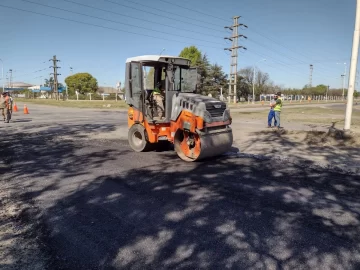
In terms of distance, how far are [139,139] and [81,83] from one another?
90.2 metres

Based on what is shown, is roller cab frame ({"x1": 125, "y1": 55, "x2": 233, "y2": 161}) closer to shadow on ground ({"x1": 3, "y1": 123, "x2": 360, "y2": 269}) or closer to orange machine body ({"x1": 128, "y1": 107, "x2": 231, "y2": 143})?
orange machine body ({"x1": 128, "y1": 107, "x2": 231, "y2": 143})

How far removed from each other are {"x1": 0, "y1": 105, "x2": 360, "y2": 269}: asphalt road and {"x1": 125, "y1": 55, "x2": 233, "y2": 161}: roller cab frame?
1.95 ft

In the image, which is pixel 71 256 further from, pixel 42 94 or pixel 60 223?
pixel 42 94

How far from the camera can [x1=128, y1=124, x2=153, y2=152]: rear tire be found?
8.23 m

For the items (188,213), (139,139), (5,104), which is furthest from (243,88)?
(188,213)

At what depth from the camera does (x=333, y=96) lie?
125 metres

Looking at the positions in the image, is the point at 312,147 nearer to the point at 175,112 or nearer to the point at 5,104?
the point at 175,112

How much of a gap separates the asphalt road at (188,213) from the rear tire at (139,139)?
102 centimetres

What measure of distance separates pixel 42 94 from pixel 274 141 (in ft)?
325

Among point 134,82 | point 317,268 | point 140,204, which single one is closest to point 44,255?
point 140,204

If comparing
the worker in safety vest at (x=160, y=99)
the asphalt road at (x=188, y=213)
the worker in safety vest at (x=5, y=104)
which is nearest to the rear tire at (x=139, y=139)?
the worker in safety vest at (x=160, y=99)

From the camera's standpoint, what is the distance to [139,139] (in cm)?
866

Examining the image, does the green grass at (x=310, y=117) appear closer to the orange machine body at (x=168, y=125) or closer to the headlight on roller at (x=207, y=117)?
the headlight on roller at (x=207, y=117)

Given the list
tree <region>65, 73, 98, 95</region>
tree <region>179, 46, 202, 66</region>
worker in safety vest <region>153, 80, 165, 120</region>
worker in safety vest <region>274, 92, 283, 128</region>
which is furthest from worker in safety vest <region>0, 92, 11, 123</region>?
tree <region>65, 73, 98, 95</region>
